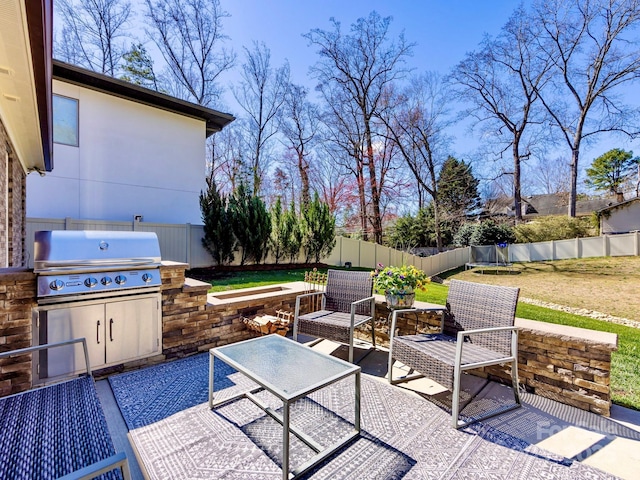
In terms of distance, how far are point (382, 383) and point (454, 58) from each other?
1732 cm

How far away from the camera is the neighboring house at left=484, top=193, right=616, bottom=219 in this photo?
2011 centimetres

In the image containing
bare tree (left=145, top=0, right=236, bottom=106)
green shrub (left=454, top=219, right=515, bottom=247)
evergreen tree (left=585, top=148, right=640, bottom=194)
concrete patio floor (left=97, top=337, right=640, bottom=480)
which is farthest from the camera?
evergreen tree (left=585, top=148, right=640, bottom=194)

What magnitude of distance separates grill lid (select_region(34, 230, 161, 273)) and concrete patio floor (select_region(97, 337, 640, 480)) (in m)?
1.18

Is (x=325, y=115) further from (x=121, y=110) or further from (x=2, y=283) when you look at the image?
(x=2, y=283)

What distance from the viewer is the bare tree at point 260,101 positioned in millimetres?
15422

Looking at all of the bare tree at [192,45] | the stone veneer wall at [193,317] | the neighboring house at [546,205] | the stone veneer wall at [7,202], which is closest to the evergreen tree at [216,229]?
the stone veneer wall at [7,202]

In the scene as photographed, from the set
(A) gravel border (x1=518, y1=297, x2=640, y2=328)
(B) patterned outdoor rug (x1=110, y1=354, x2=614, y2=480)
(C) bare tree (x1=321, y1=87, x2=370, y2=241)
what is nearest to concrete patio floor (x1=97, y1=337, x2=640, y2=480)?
(B) patterned outdoor rug (x1=110, y1=354, x2=614, y2=480)

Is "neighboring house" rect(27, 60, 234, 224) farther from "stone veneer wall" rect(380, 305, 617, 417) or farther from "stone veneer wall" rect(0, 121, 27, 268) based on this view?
"stone veneer wall" rect(380, 305, 617, 417)

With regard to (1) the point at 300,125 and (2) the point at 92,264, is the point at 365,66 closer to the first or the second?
(1) the point at 300,125

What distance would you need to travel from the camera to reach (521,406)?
2508 mm

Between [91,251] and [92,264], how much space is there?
13cm

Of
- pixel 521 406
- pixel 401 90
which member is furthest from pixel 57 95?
pixel 401 90

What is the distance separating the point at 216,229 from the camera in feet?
28.9

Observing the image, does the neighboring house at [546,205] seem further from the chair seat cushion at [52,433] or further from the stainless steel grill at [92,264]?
the chair seat cushion at [52,433]
